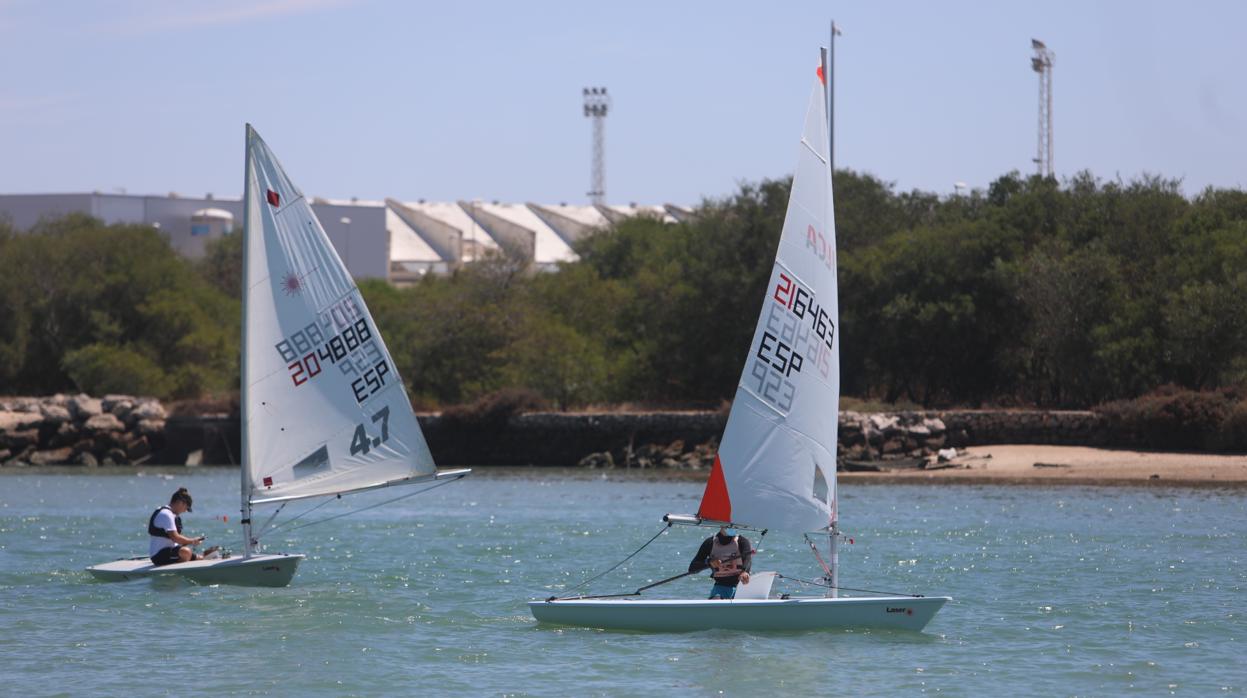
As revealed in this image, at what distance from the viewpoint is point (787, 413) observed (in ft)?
58.7

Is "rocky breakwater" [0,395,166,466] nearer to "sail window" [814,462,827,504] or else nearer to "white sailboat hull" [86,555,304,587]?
"white sailboat hull" [86,555,304,587]

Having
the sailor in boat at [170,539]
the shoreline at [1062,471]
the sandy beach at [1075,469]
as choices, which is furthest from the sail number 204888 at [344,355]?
the sandy beach at [1075,469]

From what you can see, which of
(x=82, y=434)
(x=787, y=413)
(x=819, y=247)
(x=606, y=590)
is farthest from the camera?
(x=82, y=434)

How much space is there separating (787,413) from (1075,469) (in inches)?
1117

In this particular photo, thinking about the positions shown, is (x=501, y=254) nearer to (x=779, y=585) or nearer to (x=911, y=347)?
(x=911, y=347)

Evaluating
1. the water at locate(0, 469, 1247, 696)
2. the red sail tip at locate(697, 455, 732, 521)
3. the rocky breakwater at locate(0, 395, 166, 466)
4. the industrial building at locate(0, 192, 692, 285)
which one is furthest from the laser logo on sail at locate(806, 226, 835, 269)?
the industrial building at locate(0, 192, 692, 285)

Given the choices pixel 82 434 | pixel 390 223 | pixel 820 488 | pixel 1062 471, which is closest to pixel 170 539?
pixel 820 488

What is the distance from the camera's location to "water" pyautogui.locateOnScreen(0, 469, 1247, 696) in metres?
16.9

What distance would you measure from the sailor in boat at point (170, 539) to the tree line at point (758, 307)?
33.9 metres

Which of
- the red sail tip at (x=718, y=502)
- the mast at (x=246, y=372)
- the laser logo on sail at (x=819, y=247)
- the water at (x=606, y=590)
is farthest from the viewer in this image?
the mast at (x=246, y=372)

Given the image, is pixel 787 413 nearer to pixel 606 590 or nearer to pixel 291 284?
pixel 606 590

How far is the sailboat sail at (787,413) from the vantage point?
17719mm

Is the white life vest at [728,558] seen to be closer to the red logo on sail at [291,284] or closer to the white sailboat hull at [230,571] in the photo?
the white sailboat hull at [230,571]

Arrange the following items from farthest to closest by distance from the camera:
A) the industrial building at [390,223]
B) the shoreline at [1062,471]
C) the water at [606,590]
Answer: the industrial building at [390,223]
the shoreline at [1062,471]
the water at [606,590]
